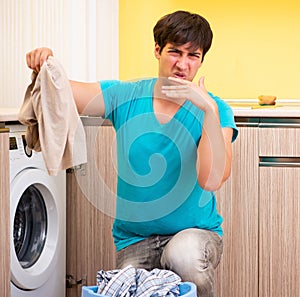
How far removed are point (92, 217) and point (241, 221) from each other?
24.8 inches

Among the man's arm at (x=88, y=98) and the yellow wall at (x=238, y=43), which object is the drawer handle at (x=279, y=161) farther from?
the man's arm at (x=88, y=98)

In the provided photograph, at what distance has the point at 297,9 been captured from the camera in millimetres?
3572

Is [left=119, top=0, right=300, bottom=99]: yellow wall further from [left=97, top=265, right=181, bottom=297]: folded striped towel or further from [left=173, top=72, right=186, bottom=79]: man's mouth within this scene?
[left=97, top=265, right=181, bottom=297]: folded striped towel

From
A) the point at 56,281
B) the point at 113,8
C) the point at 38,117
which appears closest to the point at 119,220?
the point at 38,117

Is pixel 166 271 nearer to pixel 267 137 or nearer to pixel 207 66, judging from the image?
pixel 267 137

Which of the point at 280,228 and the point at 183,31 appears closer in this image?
the point at 183,31

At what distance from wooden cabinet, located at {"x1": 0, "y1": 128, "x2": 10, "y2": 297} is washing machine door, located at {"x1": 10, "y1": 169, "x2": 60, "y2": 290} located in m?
0.23

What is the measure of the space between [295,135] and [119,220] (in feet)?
3.16

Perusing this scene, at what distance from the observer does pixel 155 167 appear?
2.26 metres

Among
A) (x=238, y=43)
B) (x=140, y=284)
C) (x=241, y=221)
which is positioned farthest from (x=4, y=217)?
(x=238, y=43)

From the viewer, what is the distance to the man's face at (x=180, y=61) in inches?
Answer: 88.4

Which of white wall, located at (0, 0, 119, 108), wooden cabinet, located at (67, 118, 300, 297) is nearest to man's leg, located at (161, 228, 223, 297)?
wooden cabinet, located at (67, 118, 300, 297)

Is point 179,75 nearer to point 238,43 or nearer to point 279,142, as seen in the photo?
point 279,142

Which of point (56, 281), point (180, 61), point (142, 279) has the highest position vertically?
point (180, 61)
